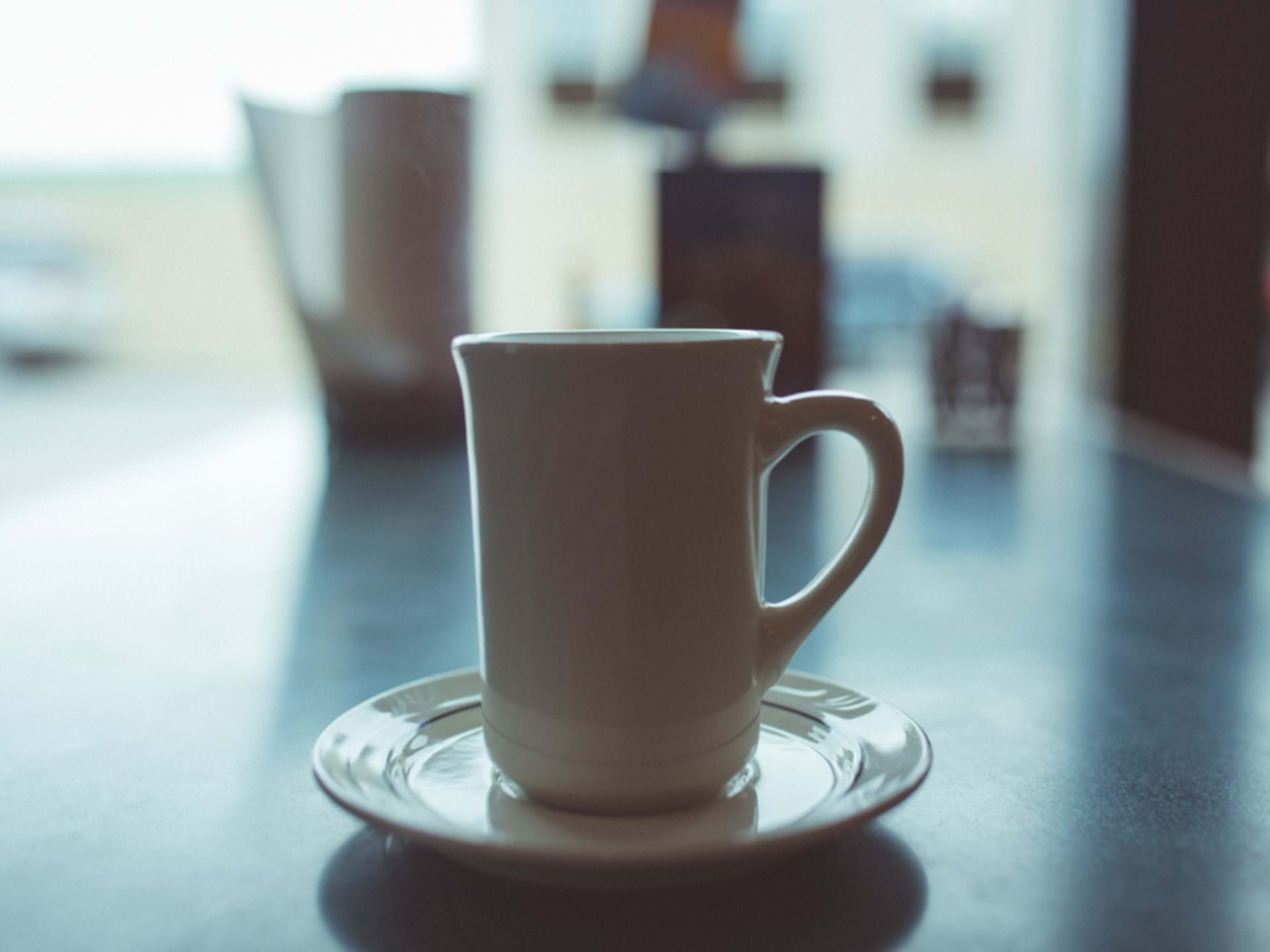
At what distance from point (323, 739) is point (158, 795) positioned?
56mm

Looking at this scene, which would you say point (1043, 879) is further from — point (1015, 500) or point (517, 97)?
point (517, 97)

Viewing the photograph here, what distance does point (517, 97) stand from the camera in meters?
7.98

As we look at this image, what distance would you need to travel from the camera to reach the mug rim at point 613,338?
28cm

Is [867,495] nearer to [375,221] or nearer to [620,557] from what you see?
[620,557]

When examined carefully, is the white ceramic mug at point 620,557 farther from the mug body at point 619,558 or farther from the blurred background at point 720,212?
the blurred background at point 720,212

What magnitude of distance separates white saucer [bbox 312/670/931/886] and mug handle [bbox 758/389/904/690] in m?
0.03

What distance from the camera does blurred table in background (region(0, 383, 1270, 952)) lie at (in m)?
0.25

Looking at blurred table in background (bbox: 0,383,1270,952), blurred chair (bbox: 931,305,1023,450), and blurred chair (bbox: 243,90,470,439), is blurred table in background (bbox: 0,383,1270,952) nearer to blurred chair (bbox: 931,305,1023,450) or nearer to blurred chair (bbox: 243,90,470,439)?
blurred chair (bbox: 243,90,470,439)

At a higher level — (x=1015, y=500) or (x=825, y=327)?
(x=825, y=327)

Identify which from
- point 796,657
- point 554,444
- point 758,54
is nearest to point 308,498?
point 796,657

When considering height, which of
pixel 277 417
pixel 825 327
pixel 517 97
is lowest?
pixel 277 417

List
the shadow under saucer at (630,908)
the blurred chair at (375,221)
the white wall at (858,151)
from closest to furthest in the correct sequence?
the shadow under saucer at (630,908), the blurred chair at (375,221), the white wall at (858,151)

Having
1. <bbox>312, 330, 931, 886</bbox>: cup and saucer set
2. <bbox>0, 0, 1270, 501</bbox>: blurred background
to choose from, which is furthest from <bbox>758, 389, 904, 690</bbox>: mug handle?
<bbox>0, 0, 1270, 501</bbox>: blurred background

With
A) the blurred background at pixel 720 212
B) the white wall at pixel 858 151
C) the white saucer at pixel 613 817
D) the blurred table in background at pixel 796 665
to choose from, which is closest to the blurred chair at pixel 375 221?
the blurred background at pixel 720 212
